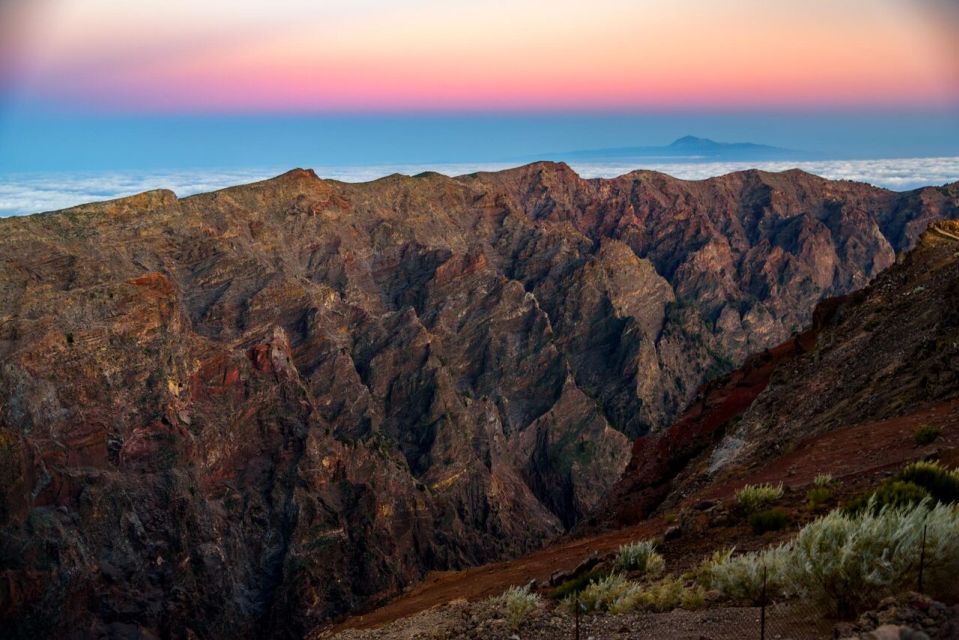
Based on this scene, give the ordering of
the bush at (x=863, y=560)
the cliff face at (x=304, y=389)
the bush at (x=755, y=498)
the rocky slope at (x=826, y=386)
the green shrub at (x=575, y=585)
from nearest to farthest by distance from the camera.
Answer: the bush at (x=863, y=560) < the green shrub at (x=575, y=585) < the bush at (x=755, y=498) < the rocky slope at (x=826, y=386) < the cliff face at (x=304, y=389)

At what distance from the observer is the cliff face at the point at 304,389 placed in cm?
4769

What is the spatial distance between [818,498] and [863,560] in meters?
5.11

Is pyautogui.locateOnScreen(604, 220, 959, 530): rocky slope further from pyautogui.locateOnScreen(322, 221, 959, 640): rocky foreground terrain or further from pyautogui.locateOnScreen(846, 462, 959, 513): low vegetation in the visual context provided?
pyautogui.locateOnScreen(846, 462, 959, 513): low vegetation

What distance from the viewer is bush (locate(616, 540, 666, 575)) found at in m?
13.9

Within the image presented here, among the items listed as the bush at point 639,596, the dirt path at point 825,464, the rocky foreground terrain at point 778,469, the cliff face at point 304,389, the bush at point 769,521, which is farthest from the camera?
the cliff face at point 304,389

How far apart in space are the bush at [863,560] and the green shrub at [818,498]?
12.3 feet

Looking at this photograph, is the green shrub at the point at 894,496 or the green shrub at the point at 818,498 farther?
the green shrub at the point at 818,498

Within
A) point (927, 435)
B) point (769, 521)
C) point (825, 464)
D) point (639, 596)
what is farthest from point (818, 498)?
point (639, 596)

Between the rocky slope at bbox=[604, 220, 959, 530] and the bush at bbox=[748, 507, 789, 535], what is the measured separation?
8490 mm

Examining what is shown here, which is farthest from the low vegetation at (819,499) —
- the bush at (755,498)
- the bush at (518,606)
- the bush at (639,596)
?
the bush at (518,606)

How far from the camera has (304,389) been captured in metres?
65.7

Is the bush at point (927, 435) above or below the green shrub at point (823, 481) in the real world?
above

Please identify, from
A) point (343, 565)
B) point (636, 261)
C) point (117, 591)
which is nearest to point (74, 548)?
point (117, 591)

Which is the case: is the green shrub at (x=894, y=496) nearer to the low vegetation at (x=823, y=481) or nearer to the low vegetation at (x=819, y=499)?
the low vegetation at (x=819, y=499)
